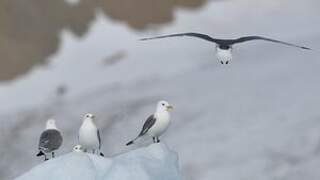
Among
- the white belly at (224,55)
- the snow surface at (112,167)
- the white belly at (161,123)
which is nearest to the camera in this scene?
the snow surface at (112,167)

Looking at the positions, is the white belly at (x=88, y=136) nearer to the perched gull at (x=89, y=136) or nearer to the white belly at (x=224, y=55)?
the perched gull at (x=89, y=136)

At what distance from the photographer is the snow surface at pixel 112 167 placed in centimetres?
197

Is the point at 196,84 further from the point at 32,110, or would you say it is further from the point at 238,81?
the point at 32,110

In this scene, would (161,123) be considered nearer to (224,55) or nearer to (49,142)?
(49,142)

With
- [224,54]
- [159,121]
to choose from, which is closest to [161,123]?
[159,121]

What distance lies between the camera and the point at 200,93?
3322 millimetres

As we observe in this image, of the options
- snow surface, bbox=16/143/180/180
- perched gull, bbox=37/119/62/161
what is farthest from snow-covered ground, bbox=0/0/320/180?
snow surface, bbox=16/143/180/180

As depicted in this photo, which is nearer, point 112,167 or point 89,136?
point 112,167

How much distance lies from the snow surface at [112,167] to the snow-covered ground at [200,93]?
833mm

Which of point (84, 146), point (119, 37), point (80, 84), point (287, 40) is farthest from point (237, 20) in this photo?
point (84, 146)

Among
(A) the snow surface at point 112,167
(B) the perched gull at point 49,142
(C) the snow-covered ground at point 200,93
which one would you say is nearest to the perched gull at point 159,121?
(A) the snow surface at point 112,167

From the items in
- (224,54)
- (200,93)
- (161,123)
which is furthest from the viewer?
(200,93)

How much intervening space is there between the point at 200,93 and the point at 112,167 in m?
1.34

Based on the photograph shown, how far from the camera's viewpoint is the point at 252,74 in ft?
11.0
